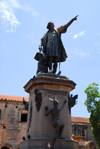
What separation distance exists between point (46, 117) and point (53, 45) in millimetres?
3199

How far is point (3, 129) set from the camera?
27391 mm

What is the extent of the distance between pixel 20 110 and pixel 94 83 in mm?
11794

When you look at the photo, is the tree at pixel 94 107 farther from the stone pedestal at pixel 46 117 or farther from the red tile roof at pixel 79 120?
the stone pedestal at pixel 46 117

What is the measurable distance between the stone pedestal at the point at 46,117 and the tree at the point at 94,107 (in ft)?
63.1

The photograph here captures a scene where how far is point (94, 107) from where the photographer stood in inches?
1078

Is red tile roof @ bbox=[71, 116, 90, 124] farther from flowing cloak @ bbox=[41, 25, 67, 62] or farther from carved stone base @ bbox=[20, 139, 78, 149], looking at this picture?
carved stone base @ bbox=[20, 139, 78, 149]

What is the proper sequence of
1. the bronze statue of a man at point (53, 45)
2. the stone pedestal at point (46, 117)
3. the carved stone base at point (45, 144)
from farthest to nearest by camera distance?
the bronze statue of a man at point (53, 45) < the stone pedestal at point (46, 117) < the carved stone base at point (45, 144)

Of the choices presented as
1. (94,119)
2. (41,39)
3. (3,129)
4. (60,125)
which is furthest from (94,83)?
(60,125)

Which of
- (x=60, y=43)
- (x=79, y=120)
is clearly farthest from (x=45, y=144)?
(x=79, y=120)

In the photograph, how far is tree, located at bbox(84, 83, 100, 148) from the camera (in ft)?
83.5

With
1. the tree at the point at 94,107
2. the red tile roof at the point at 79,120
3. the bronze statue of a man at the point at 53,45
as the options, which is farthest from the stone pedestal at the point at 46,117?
the red tile roof at the point at 79,120

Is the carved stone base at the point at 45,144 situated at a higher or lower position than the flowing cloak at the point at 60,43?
lower

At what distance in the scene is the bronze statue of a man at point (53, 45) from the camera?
8281 millimetres

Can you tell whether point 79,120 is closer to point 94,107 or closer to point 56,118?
point 94,107
